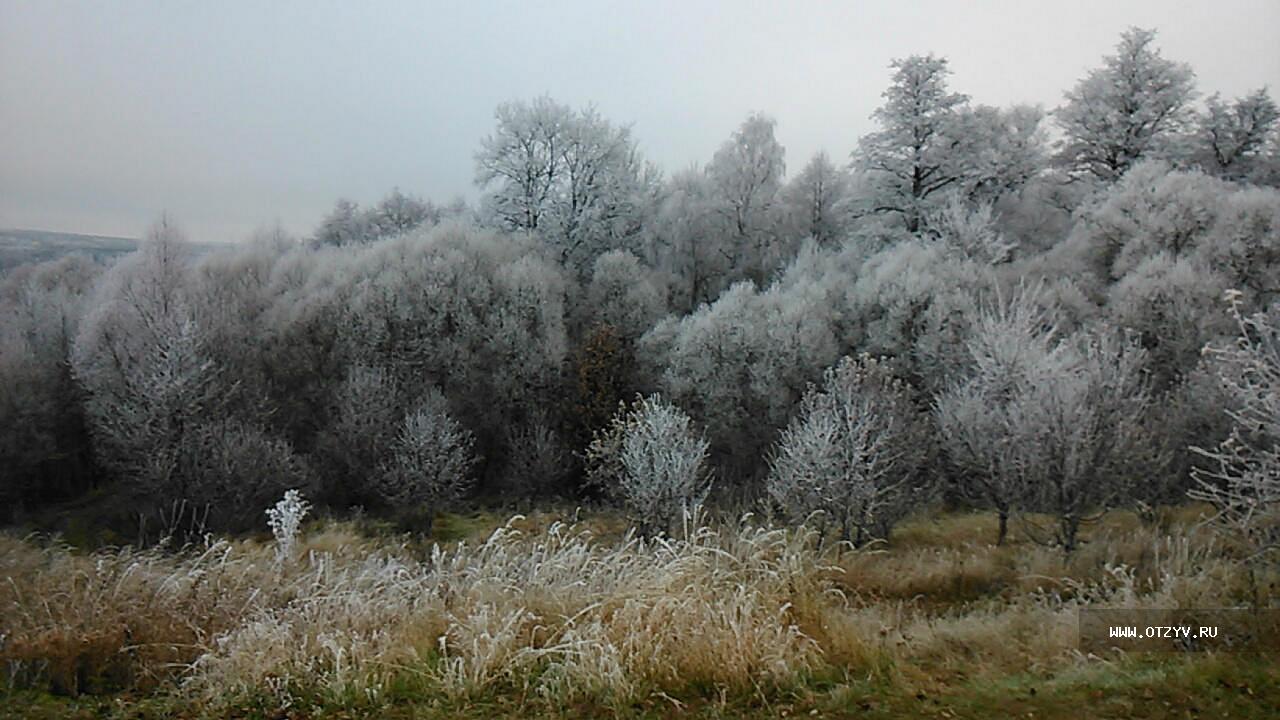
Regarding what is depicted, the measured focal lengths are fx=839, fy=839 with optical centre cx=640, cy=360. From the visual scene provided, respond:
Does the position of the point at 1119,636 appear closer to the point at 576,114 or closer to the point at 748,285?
the point at 748,285

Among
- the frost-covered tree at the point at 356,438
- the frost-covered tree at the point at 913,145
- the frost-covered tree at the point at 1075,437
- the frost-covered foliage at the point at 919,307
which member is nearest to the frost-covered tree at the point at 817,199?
the frost-covered tree at the point at 913,145

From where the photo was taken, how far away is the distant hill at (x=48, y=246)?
26.5 feet

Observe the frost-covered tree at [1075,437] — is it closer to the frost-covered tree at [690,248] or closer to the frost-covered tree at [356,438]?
the frost-covered tree at [356,438]

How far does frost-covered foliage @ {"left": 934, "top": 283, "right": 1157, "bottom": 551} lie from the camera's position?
976cm

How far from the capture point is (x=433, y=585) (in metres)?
5.26

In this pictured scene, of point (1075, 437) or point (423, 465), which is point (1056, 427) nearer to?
point (1075, 437)

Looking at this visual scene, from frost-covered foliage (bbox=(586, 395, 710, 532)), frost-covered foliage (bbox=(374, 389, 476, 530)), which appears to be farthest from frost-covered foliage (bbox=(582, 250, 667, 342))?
frost-covered foliage (bbox=(586, 395, 710, 532))

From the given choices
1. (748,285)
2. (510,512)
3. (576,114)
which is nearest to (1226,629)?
(510,512)

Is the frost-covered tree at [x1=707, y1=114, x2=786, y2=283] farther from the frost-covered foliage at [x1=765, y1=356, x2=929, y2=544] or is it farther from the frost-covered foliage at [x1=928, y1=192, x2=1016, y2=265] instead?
the frost-covered foliage at [x1=765, y1=356, x2=929, y2=544]

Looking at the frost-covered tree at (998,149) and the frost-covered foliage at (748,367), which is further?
the frost-covered tree at (998,149)

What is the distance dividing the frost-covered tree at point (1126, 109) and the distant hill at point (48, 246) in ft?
69.1

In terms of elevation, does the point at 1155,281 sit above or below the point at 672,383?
above

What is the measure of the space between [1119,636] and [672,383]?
1372cm

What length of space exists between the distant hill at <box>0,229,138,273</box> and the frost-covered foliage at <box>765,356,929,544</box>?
9.43 meters
